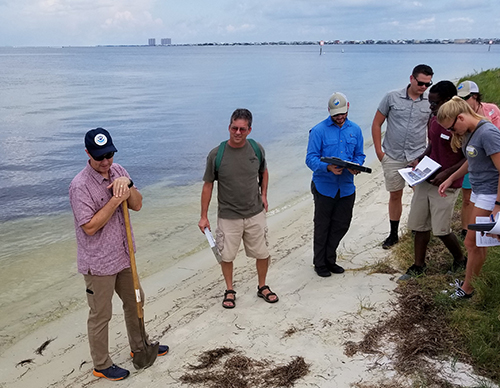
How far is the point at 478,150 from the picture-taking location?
3893 millimetres

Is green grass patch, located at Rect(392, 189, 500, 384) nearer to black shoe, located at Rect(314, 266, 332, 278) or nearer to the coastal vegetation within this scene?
the coastal vegetation

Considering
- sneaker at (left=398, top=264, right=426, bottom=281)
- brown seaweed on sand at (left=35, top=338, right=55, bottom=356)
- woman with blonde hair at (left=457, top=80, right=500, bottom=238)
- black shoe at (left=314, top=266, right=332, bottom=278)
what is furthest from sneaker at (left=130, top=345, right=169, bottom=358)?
woman with blonde hair at (left=457, top=80, right=500, bottom=238)

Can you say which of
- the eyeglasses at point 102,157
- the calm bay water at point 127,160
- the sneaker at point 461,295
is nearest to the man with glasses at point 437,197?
the sneaker at point 461,295

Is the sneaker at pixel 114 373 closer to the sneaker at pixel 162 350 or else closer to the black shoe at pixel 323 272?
the sneaker at pixel 162 350

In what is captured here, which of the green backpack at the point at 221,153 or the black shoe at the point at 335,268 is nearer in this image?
the green backpack at the point at 221,153

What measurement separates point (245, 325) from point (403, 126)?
9.97ft

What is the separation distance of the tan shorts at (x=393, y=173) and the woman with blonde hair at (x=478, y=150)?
174cm

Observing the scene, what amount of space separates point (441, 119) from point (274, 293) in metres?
2.36

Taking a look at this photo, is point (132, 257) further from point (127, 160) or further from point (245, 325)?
point (127, 160)

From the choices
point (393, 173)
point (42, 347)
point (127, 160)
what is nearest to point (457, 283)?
point (393, 173)

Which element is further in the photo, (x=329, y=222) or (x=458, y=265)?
(x=329, y=222)

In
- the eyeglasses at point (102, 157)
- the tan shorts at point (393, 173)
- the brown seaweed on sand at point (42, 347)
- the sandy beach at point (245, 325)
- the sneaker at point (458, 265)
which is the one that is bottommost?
the brown seaweed on sand at point (42, 347)

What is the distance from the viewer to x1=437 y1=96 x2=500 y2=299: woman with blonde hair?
3791 millimetres

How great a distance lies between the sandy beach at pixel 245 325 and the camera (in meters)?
3.85
